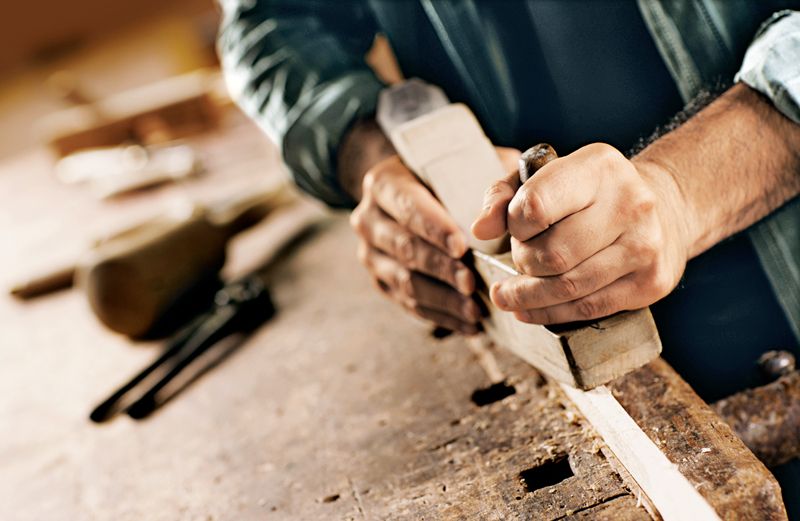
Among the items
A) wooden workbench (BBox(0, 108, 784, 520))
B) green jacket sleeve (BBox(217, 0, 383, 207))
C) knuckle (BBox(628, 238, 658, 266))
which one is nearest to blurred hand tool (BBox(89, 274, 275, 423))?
wooden workbench (BBox(0, 108, 784, 520))

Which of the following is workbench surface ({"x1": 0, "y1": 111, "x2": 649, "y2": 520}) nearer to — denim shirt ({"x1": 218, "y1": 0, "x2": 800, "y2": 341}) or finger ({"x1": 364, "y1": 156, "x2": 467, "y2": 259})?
finger ({"x1": 364, "y1": 156, "x2": 467, "y2": 259})

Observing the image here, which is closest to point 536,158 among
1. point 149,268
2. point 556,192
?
point 556,192

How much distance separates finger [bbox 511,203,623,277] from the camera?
2.30 feet

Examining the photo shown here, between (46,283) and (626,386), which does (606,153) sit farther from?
(46,283)

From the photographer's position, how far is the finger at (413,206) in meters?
0.91

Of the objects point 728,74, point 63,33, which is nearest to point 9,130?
point 63,33

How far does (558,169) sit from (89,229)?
201 centimetres

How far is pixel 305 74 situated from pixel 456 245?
646mm

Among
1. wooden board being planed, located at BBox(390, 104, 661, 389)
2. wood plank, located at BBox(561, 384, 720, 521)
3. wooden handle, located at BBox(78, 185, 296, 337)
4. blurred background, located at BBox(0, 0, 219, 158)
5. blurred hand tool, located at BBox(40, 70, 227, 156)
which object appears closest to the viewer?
wood plank, located at BBox(561, 384, 720, 521)

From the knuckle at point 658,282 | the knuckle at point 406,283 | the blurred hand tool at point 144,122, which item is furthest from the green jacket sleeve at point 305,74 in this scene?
the blurred hand tool at point 144,122

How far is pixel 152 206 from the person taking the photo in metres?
2.32

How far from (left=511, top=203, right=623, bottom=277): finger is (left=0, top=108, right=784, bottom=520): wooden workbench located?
0.74 ft

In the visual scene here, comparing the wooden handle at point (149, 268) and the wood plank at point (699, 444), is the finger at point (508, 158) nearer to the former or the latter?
the wood plank at point (699, 444)

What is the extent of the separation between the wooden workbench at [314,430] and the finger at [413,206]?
22 cm
